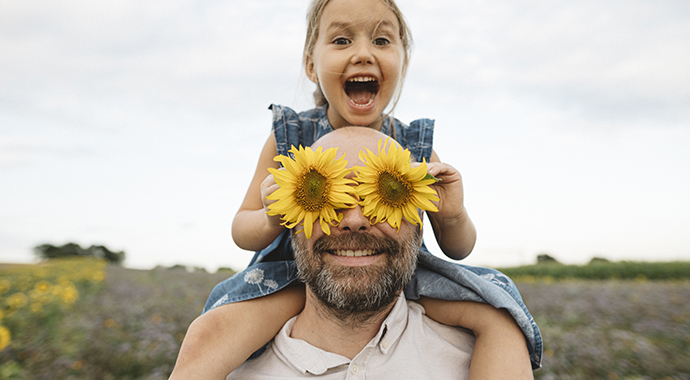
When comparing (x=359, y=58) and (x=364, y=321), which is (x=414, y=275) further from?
(x=359, y=58)

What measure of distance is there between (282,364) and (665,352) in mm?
5962

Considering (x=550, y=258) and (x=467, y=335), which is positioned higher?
(x=467, y=335)

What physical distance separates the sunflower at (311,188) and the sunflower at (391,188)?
8 centimetres

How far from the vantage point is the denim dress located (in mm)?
2275

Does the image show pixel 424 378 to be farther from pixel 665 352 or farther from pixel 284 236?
A: pixel 665 352

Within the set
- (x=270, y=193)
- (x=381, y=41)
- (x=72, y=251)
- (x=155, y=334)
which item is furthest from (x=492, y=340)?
(x=72, y=251)

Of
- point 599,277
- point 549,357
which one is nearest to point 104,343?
point 549,357

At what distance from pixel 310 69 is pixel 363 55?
69 cm

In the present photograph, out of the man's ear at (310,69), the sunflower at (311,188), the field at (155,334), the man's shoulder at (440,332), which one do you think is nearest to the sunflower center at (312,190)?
the sunflower at (311,188)

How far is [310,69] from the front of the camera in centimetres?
302

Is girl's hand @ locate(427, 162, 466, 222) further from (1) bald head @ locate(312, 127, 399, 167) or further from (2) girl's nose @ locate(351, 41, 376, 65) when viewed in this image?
(2) girl's nose @ locate(351, 41, 376, 65)

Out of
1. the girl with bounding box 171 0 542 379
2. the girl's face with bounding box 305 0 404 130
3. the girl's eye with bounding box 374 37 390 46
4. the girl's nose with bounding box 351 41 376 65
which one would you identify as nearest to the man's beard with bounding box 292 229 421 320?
the girl with bounding box 171 0 542 379

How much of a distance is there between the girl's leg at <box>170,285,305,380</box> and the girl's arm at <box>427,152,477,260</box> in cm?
99

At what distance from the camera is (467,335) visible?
2422mm
